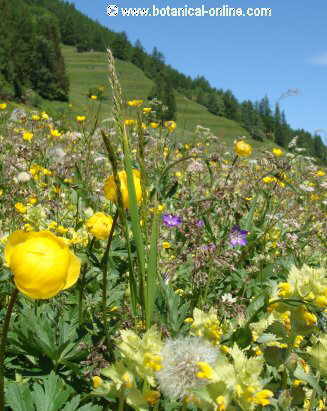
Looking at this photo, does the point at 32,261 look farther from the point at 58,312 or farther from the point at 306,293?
the point at 58,312

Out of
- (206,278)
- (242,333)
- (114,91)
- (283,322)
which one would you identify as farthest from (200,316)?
(206,278)

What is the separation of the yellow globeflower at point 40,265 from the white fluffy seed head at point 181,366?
0.96ft

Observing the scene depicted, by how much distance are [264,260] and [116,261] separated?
1.01 metres

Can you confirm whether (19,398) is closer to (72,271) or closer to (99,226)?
(72,271)

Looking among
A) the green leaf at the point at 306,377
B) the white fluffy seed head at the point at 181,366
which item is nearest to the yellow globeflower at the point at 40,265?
the white fluffy seed head at the point at 181,366

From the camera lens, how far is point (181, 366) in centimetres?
107

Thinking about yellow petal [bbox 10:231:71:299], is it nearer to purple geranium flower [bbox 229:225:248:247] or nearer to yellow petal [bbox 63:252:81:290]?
yellow petal [bbox 63:252:81:290]

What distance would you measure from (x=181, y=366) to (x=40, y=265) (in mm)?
393

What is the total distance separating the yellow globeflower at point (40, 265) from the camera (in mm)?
1053

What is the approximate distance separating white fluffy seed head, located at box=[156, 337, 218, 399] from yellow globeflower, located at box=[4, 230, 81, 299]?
0.96ft

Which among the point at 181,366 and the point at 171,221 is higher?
the point at 181,366

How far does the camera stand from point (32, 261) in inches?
41.6

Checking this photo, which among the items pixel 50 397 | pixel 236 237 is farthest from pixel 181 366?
pixel 236 237

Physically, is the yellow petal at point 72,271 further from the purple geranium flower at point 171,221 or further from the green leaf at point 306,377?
the purple geranium flower at point 171,221
